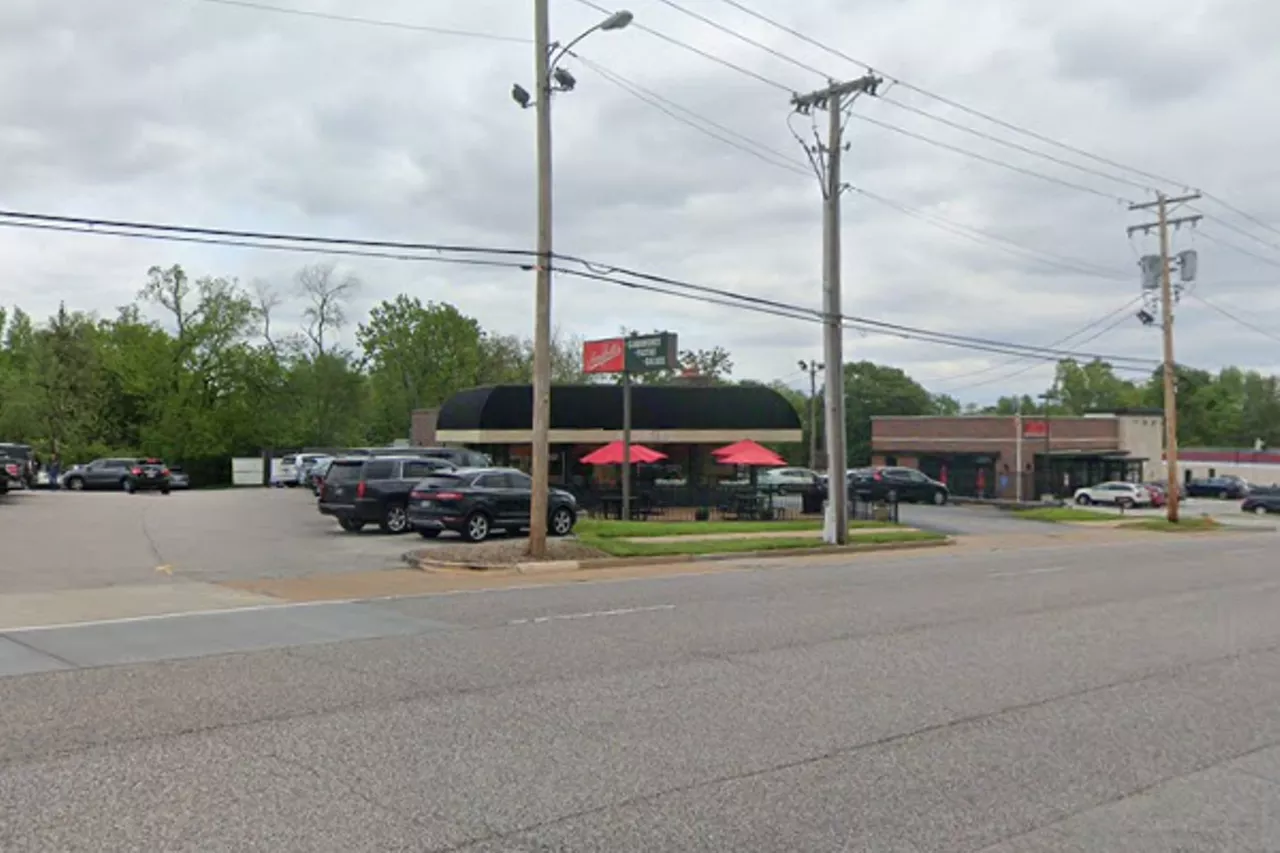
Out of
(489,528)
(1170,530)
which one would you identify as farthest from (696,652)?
(1170,530)

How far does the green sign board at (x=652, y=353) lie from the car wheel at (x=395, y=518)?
28.9 ft

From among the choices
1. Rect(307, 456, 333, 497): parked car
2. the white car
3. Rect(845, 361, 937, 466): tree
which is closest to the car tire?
Rect(307, 456, 333, 497): parked car

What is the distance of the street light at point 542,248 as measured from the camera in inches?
792

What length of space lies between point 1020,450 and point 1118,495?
290 inches

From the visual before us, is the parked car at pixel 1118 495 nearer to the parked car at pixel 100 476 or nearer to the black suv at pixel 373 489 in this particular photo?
the black suv at pixel 373 489

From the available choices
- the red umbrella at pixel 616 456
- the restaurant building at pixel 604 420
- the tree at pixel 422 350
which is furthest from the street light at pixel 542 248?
the tree at pixel 422 350

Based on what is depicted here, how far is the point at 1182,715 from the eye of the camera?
8.53m

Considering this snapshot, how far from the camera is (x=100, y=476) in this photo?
51812 mm

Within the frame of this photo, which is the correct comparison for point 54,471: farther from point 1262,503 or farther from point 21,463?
point 1262,503

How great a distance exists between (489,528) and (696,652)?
570 inches

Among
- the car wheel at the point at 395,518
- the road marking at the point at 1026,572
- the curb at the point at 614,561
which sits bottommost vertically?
the road marking at the point at 1026,572

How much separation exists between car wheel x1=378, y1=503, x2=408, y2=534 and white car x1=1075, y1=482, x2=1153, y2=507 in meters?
46.5

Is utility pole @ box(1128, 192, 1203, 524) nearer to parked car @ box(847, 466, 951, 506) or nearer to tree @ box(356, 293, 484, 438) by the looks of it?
parked car @ box(847, 466, 951, 506)

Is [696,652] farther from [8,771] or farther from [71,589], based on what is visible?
[71,589]
